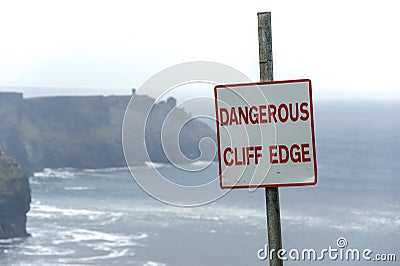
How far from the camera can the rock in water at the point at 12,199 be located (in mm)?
64562

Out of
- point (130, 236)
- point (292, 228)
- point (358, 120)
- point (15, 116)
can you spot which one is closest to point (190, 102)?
point (292, 228)

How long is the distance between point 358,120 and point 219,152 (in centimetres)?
16949

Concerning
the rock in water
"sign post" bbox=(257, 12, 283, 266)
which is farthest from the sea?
"sign post" bbox=(257, 12, 283, 266)

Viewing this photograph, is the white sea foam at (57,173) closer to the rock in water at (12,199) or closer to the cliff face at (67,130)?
the cliff face at (67,130)

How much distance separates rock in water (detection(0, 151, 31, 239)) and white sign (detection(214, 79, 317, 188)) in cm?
6222

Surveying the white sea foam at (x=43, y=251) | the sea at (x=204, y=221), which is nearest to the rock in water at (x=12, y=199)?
the sea at (x=204, y=221)

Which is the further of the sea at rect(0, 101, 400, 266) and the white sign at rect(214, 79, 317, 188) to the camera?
the sea at rect(0, 101, 400, 266)

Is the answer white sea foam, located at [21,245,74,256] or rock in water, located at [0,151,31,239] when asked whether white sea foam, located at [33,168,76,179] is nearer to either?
rock in water, located at [0,151,31,239]

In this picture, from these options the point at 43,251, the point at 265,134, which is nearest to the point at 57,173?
the point at 43,251

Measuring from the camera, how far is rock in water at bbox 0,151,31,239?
2542 inches

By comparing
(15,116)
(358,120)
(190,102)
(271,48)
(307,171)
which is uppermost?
(271,48)

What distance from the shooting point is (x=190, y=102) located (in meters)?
4.79

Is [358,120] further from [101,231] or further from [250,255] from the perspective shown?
[250,255]

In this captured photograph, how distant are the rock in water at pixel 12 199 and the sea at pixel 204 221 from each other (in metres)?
1.05
